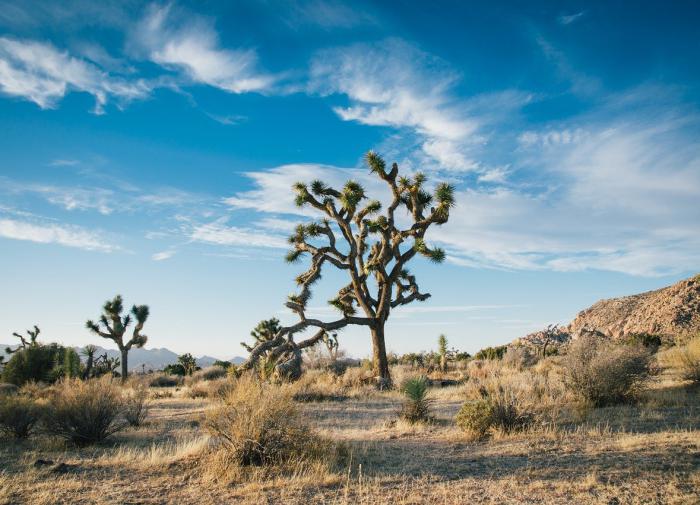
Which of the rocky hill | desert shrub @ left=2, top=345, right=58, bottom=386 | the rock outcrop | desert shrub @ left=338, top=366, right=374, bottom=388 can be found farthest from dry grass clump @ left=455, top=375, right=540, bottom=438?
the rock outcrop

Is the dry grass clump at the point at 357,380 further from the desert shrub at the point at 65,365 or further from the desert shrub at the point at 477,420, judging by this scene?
the desert shrub at the point at 65,365

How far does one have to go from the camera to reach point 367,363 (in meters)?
21.0

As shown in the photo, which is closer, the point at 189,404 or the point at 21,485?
the point at 21,485

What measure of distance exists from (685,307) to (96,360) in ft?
145

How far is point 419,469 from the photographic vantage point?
6438 millimetres

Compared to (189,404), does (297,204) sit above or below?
above

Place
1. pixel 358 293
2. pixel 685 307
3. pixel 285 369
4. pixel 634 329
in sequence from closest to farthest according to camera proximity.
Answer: pixel 285 369
pixel 358 293
pixel 685 307
pixel 634 329

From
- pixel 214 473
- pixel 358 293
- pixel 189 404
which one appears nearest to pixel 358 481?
pixel 214 473

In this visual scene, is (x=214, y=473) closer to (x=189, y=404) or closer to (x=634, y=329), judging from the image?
(x=189, y=404)

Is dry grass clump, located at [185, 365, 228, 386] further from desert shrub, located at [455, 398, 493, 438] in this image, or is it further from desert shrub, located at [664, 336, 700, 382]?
desert shrub, located at [664, 336, 700, 382]

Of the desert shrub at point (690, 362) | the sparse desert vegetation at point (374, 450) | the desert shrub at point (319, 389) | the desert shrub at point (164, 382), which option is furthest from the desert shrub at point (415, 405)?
the desert shrub at point (164, 382)

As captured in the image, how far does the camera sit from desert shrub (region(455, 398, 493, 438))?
26.2ft

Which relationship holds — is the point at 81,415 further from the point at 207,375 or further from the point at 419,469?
the point at 207,375

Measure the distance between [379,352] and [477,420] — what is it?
35.1 feet
